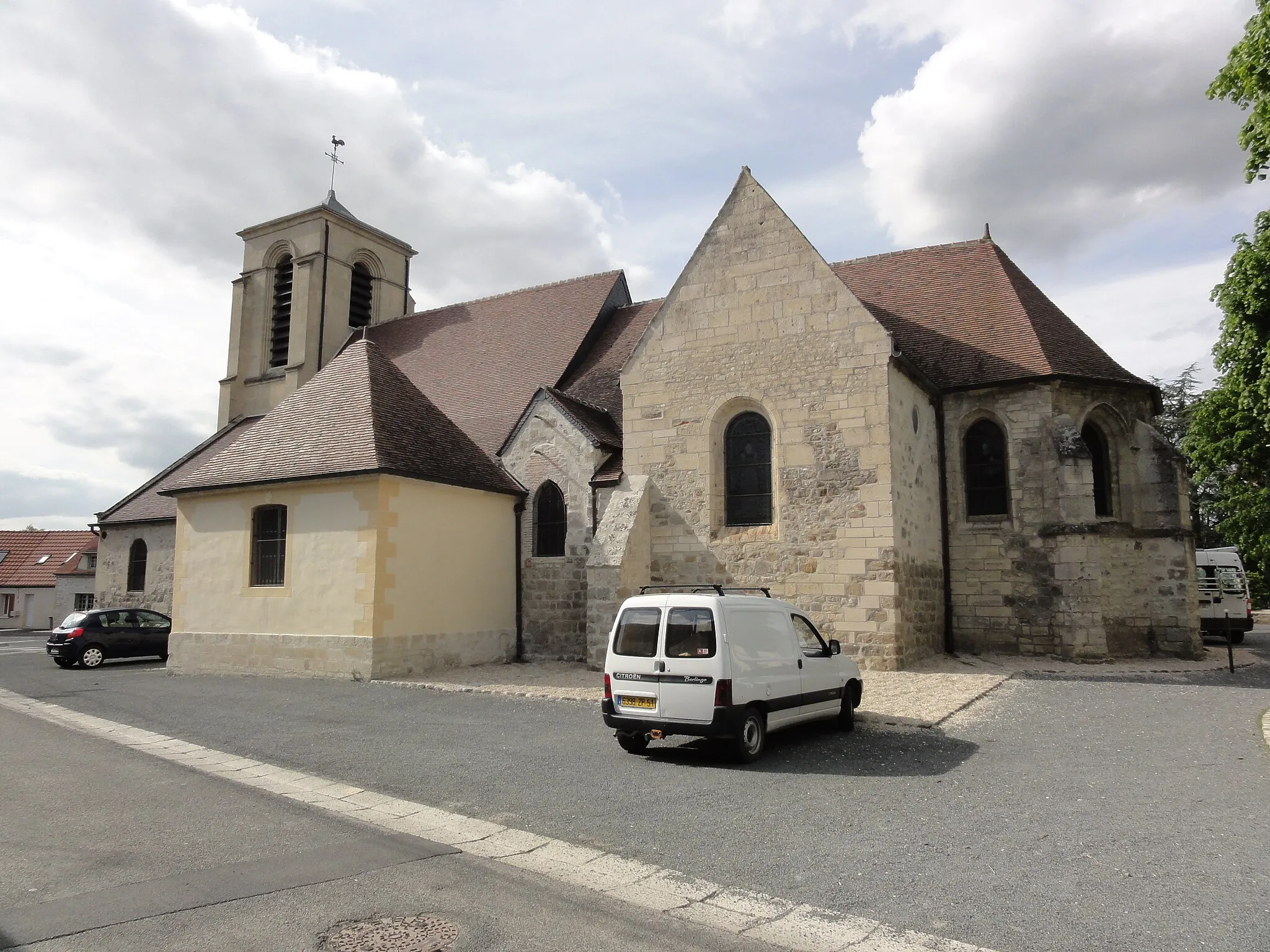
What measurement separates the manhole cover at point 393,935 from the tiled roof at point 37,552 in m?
48.5

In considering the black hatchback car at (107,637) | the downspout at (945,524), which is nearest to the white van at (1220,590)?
the downspout at (945,524)

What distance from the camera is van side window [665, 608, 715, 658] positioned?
8.66 metres

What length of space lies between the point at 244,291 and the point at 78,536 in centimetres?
2782

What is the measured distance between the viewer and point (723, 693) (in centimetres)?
841

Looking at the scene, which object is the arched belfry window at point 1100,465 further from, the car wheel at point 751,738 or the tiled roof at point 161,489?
the tiled roof at point 161,489

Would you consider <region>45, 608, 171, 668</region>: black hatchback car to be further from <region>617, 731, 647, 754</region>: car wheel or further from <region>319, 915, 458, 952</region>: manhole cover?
<region>319, 915, 458, 952</region>: manhole cover

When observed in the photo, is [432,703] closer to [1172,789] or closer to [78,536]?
[1172,789]

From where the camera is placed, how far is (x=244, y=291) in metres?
30.3

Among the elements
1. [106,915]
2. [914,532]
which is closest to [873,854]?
[106,915]

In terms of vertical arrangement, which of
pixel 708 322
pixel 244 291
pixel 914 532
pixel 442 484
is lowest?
pixel 914 532

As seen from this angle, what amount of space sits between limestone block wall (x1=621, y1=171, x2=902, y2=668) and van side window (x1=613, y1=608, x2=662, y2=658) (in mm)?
6609

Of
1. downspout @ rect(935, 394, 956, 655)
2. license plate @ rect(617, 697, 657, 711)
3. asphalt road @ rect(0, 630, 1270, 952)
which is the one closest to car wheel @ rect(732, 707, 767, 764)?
asphalt road @ rect(0, 630, 1270, 952)

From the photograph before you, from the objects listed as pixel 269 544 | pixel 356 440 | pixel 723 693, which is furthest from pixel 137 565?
pixel 723 693

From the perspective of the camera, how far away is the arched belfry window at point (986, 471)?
679 inches
